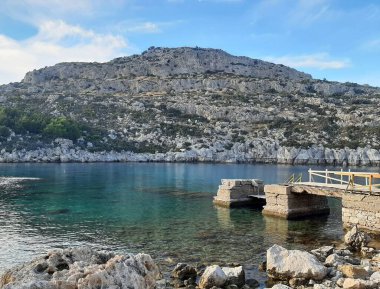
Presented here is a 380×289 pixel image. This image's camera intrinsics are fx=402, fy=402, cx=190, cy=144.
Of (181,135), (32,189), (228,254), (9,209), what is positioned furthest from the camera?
(181,135)

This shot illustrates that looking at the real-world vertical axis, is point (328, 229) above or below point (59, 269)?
below

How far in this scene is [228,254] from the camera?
19.6 meters

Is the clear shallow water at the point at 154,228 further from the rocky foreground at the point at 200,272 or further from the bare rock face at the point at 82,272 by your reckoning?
the bare rock face at the point at 82,272

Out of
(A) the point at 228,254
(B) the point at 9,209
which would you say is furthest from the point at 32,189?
(A) the point at 228,254

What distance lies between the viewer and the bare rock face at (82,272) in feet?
24.7

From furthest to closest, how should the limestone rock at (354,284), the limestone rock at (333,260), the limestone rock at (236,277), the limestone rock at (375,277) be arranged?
the limestone rock at (333,260)
the limestone rock at (236,277)
the limestone rock at (375,277)
the limestone rock at (354,284)

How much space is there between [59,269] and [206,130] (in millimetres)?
122097

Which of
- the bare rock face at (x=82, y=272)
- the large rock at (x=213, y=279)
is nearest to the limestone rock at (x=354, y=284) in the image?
the large rock at (x=213, y=279)

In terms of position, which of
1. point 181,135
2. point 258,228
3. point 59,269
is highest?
point 181,135

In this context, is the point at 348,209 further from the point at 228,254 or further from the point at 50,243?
the point at 50,243

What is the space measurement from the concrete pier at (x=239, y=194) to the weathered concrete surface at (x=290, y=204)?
4032 mm

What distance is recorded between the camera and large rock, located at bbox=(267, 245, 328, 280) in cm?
1510

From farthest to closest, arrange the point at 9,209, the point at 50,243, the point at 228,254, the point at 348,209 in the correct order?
the point at 9,209 → the point at 348,209 → the point at 50,243 → the point at 228,254

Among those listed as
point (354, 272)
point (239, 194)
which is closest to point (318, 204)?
point (239, 194)
